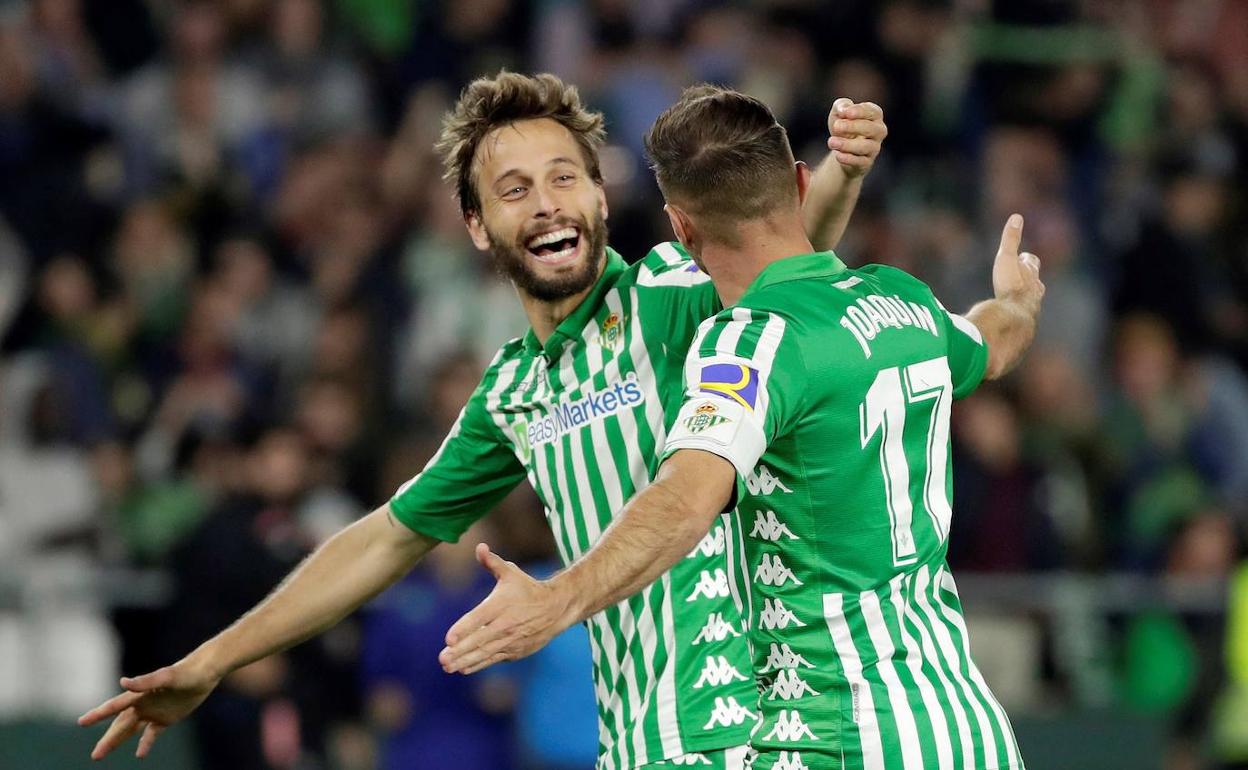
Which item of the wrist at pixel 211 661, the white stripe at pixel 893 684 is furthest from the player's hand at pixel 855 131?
the wrist at pixel 211 661

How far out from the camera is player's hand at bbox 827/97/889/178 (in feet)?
16.0

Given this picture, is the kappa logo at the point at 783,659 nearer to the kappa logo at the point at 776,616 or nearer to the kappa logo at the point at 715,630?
the kappa logo at the point at 776,616

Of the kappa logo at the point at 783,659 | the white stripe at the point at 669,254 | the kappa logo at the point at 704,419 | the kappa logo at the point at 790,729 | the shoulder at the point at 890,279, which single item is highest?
the white stripe at the point at 669,254

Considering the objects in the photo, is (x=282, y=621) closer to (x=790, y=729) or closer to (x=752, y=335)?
(x=790, y=729)

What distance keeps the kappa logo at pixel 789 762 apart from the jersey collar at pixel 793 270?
98 centimetres

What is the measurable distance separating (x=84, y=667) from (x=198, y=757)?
0.77 metres

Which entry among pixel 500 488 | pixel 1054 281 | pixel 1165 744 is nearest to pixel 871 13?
pixel 1054 281

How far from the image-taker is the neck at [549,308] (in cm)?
532

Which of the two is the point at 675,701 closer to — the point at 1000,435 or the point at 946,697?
the point at 946,697

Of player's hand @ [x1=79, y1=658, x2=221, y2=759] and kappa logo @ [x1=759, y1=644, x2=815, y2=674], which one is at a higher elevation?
player's hand @ [x1=79, y1=658, x2=221, y2=759]

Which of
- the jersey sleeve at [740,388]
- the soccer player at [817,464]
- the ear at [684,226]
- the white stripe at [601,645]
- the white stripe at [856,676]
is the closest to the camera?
the jersey sleeve at [740,388]

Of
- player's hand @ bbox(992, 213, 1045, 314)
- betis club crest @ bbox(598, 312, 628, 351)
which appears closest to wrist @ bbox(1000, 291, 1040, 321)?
player's hand @ bbox(992, 213, 1045, 314)

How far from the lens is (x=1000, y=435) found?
1039 centimetres

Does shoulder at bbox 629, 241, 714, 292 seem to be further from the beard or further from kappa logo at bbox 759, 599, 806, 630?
kappa logo at bbox 759, 599, 806, 630
